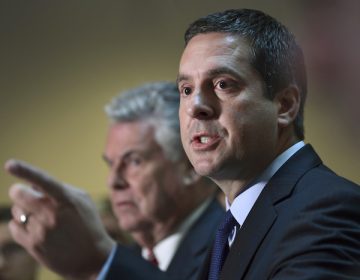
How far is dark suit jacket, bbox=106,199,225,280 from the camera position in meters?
1.14

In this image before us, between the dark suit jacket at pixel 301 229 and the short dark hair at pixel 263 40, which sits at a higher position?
the short dark hair at pixel 263 40

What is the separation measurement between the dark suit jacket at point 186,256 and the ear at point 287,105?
0.46 metres

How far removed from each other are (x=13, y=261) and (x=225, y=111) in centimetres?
104

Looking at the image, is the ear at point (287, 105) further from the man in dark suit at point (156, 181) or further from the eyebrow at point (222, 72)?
the man in dark suit at point (156, 181)

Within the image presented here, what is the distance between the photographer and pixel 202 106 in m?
0.78

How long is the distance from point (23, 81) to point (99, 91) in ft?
0.93

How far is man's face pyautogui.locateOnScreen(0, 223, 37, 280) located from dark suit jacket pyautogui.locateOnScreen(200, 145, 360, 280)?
98cm

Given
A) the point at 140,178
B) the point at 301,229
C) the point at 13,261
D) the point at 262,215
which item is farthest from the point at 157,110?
the point at 301,229

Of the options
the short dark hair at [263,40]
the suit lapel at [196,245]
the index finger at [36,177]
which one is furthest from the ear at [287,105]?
the suit lapel at [196,245]

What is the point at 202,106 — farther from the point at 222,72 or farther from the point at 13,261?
the point at 13,261

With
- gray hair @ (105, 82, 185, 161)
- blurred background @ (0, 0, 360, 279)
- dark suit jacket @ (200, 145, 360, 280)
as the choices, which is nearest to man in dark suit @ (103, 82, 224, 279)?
gray hair @ (105, 82, 185, 161)

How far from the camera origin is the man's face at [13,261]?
5.15 feet

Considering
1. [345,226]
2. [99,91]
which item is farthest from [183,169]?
[345,226]

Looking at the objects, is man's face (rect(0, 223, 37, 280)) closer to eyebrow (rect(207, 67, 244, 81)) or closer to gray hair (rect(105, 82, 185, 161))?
gray hair (rect(105, 82, 185, 161))
